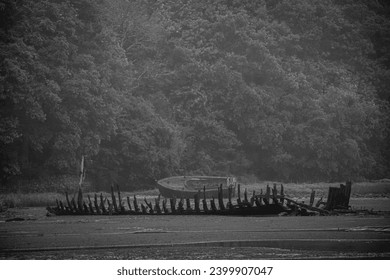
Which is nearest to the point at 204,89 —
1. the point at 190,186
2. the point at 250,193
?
the point at 250,193

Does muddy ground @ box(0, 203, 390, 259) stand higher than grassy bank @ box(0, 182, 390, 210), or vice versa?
muddy ground @ box(0, 203, 390, 259)

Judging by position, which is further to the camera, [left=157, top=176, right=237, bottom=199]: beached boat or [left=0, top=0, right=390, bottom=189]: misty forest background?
[left=0, top=0, right=390, bottom=189]: misty forest background

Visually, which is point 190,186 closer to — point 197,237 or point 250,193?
point 250,193

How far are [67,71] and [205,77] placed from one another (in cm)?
1274

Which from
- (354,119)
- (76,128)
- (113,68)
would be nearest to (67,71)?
(76,128)

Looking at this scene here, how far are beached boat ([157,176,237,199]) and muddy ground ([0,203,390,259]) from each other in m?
12.0

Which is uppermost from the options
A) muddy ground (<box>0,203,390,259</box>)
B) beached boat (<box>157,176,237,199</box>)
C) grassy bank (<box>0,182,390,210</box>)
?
muddy ground (<box>0,203,390,259</box>)

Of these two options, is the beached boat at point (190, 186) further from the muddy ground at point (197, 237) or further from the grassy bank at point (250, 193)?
the muddy ground at point (197, 237)

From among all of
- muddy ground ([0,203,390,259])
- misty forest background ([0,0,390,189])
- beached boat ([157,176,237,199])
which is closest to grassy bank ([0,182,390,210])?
beached boat ([157,176,237,199])

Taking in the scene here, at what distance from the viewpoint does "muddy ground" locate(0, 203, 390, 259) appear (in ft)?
→ 57.1

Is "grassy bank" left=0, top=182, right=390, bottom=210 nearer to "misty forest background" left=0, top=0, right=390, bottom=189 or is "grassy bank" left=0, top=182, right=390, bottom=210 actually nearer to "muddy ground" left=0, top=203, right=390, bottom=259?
"misty forest background" left=0, top=0, right=390, bottom=189

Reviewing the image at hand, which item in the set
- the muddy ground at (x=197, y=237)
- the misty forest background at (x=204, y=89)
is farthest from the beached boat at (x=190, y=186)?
the muddy ground at (x=197, y=237)
